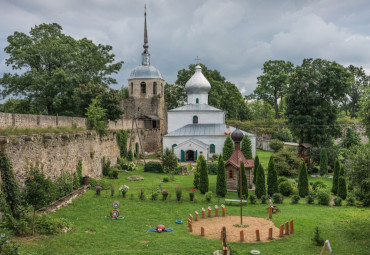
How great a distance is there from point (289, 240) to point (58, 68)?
2723 centimetres

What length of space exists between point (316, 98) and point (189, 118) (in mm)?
16720

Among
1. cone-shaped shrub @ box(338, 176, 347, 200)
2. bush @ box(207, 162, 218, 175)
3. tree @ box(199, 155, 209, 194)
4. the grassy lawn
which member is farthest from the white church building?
cone-shaped shrub @ box(338, 176, 347, 200)

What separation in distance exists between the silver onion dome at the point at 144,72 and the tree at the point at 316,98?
2046cm

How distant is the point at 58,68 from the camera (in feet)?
107

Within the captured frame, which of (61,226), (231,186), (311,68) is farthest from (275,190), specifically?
(311,68)

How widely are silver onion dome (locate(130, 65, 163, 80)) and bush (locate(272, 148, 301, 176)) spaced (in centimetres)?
2402

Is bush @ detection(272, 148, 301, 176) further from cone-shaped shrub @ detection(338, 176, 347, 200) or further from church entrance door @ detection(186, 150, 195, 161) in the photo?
church entrance door @ detection(186, 150, 195, 161)

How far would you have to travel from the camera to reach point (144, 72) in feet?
162

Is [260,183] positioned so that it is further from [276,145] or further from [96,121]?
[276,145]

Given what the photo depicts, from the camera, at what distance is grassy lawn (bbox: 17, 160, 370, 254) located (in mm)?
12414

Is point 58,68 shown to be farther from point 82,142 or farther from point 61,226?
point 61,226

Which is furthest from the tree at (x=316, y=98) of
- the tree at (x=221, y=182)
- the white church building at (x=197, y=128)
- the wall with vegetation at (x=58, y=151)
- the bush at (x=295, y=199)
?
the wall with vegetation at (x=58, y=151)

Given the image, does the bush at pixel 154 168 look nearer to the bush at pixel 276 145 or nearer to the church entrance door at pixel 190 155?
the church entrance door at pixel 190 155

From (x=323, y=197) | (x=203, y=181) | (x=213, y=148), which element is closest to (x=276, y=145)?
(x=213, y=148)
